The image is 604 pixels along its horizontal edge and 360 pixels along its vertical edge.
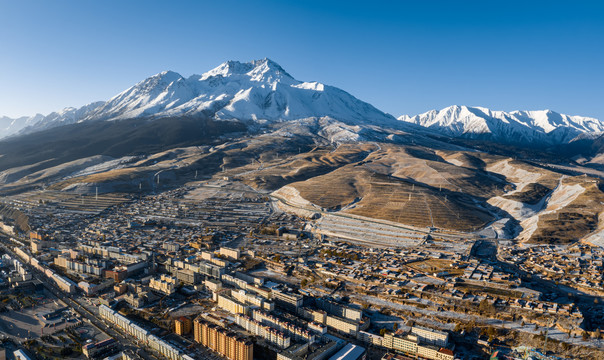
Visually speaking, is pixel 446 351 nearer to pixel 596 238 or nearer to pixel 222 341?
pixel 222 341

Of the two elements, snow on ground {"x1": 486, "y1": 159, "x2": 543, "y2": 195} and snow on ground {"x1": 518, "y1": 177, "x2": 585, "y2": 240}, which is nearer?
snow on ground {"x1": 518, "y1": 177, "x2": 585, "y2": 240}

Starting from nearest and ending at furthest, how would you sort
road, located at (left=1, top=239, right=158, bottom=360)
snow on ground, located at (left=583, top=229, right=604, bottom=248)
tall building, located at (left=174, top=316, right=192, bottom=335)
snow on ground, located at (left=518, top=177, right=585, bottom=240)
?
1. road, located at (left=1, top=239, right=158, bottom=360)
2. tall building, located at (left=174, top=316, right=192, bottom=335)
3. snow on ground, located at (left=583, top=229, right=604, bottom=248)
4. snow on ground, located at (left=518, top=177, right=585, bottom=240)

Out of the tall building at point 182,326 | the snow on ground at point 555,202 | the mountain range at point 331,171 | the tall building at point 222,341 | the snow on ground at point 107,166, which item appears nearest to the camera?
the tall building at point 222,341

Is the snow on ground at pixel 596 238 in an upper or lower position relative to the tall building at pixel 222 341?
upper

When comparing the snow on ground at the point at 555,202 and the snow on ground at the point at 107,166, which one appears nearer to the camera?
the snow on ground at the point at 555,202

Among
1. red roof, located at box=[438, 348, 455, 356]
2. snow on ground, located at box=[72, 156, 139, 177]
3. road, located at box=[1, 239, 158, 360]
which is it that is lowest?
road, located at box=[1, 239, 158, 360]

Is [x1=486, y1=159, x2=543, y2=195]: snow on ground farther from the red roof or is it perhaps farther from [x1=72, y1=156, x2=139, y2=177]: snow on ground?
[x1=72, y1=156, x2=139, y2=177]: snow on ground

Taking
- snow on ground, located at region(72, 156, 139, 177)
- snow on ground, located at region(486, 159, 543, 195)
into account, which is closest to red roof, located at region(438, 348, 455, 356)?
snow on ground, located at region(486, 159, 543, 195)

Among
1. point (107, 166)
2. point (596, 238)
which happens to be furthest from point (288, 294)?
point (107, 166)

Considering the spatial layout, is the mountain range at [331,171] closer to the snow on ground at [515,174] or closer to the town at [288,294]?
the snow on ground at [515,174]

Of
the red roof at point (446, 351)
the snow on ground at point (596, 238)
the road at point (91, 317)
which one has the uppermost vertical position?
the snow on ground at point (596, 238)

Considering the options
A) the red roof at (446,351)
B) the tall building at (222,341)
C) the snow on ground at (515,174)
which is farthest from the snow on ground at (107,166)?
the red roof at (446,351)

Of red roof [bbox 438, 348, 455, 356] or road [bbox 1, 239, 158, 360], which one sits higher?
red roof [bbox 438, 348, 455, 356]
